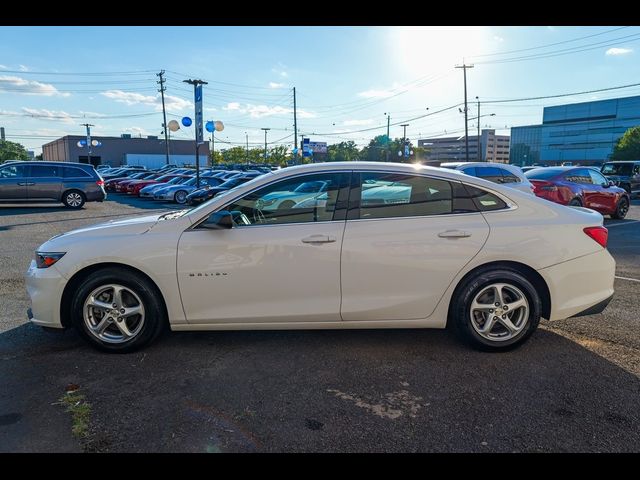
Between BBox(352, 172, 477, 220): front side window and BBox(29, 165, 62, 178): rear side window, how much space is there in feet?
54.5

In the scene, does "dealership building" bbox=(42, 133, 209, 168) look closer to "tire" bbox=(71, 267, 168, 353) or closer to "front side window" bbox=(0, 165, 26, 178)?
"front side window" bbox=(0, 165, 26, 178)

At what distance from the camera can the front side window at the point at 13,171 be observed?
635 inches

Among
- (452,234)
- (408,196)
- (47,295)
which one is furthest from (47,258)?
(452,234)

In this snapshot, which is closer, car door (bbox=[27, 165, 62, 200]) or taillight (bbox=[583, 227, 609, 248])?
taillight (bbox=[583, 227, 609, 248])

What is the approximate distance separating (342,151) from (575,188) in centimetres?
11035

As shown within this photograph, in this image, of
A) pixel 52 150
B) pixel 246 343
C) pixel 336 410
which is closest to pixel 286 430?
pixel 336 410

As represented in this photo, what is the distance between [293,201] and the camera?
12.3 feet

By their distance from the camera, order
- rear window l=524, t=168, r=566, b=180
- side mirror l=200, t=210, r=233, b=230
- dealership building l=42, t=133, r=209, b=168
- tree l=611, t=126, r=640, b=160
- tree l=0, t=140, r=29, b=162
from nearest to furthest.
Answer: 1. side mirror l=200, t=210, r=233, b=230
2. rear window l=524, t=168, r=566, b=180
3. tree l=611, t=126, r=640, b=160
4. dealership building l=42, t=133, r=209, b=168
5. tree l=0, t=140, r=29, b=162

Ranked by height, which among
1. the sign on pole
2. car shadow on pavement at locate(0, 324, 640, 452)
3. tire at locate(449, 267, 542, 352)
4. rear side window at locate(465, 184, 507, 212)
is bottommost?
car shadow on pavement at locate(0, 324, 640, 452)

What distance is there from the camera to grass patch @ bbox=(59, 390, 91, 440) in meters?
2.67

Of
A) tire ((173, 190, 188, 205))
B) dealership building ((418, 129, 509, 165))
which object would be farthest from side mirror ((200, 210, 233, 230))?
dealership building ((418, 129, 509, 165))

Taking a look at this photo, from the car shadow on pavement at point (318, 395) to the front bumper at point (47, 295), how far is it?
0.99 feet
